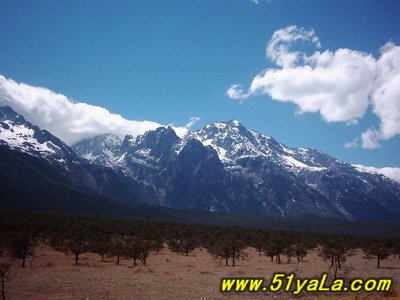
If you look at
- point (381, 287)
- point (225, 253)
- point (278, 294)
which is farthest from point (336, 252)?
point (381, 287)

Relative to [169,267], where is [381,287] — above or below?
above

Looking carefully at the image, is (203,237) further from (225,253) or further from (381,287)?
(381,287)

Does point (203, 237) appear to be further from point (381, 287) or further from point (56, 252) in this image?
point (381, 287)

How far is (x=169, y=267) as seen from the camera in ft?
192

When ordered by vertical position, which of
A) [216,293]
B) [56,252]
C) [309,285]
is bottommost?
[56,252]

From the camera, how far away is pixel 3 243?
191 ft

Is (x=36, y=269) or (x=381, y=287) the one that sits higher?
(x=381, y=287)

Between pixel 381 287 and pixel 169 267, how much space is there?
133ft

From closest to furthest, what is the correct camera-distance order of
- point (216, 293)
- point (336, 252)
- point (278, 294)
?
1. point (278, 294)
2. point (216, 293)
3. point (336, 252)

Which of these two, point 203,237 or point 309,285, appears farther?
point 203,237

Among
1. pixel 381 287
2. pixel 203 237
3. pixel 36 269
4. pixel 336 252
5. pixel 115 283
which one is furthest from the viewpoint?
pixel 203 237

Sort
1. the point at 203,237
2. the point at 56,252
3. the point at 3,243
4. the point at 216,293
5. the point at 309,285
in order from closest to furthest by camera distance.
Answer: the point at 309,285, the point at 216,293, the point at 3,243, the point at 56,252, the point at 203,237

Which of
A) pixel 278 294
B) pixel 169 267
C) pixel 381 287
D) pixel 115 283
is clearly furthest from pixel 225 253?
pixel 381 287

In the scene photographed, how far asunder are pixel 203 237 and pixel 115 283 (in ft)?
242
